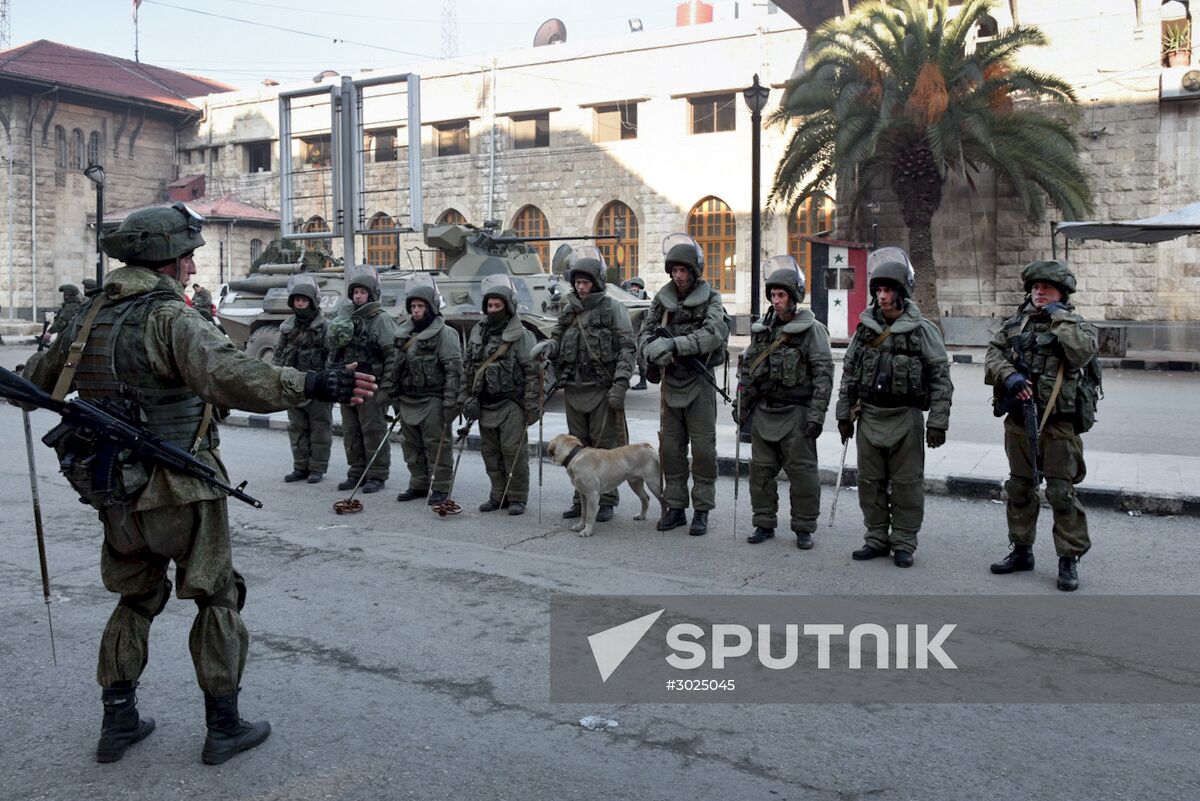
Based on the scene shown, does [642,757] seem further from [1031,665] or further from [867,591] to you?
[867,591]

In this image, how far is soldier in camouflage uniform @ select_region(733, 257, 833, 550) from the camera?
6695 mm

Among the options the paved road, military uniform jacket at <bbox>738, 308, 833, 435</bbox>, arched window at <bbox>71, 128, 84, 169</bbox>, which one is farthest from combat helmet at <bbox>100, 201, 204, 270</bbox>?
arched window at <bbox>71, 128, 84, 169</bbox>

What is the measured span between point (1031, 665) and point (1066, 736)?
752 millimetres

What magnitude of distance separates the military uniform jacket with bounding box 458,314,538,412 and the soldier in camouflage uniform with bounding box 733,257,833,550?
1.70m

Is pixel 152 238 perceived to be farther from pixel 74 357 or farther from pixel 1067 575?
pixel 1067 575

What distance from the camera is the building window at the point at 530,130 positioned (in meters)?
34.2

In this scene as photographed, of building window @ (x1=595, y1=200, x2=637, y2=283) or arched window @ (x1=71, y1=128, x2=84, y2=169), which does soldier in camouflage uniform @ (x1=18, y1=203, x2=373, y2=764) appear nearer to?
building window @ (x1=595, y1=200, x2=637, y2=283)

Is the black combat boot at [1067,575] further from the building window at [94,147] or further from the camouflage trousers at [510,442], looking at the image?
Result: the building window at [94,147]

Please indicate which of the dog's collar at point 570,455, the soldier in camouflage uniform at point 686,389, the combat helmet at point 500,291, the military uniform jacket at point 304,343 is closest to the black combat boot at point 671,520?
the soldier in camouflage uniform at point 686,389

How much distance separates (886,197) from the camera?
2620 cm

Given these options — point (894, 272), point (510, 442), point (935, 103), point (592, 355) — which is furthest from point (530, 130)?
point (894, 272)

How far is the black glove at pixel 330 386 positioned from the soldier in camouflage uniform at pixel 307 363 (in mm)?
5984

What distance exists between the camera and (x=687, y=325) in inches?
284

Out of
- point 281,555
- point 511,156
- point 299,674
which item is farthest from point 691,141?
point 299,674
